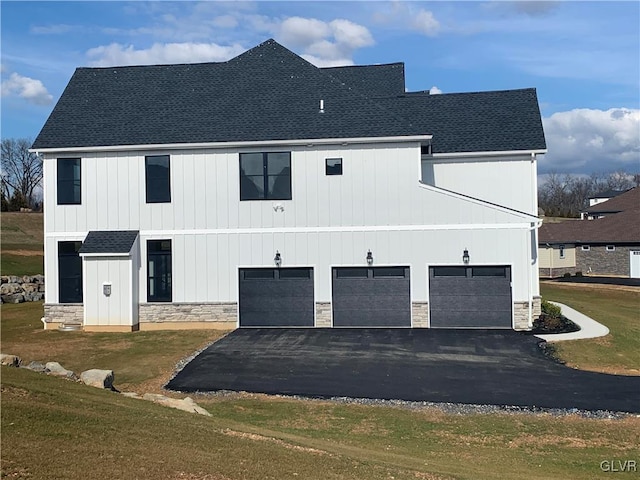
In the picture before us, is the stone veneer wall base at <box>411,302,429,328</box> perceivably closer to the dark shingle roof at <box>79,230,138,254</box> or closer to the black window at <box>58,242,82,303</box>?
the dark shingle roof at <box>79,230,138,254</box>

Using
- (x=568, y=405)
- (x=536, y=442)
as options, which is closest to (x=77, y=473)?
(x=536, y=442)

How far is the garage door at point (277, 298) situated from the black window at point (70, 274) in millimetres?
6250

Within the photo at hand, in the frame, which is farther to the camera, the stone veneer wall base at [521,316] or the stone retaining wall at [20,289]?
the stone retaining wall at [20,289]

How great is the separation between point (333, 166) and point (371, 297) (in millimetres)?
5004

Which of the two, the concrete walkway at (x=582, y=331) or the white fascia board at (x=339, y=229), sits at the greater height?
the white fascia board at (x=339, y=229)

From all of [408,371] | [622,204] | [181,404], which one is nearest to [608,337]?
[408,371]

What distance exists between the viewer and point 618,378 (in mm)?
15375

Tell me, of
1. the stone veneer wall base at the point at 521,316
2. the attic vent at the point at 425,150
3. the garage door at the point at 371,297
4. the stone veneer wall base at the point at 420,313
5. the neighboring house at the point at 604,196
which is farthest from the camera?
the neighboring house at the point at 604,196

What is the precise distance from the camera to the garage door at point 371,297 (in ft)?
72.2

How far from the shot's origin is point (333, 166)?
73.8 ft

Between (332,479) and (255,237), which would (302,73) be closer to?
(255,237)

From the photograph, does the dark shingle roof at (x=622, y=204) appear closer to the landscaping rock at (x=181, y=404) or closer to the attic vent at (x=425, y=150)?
the attic vent at (x=425, y=150)

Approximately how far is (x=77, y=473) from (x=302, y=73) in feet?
68.9

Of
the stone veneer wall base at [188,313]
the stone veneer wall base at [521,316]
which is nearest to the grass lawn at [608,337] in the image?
the stone veneer wall base at [521,316]
